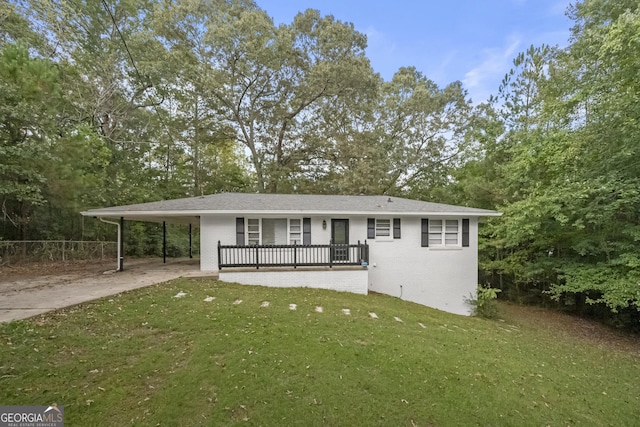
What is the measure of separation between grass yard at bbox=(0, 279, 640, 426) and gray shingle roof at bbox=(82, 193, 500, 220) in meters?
4.01

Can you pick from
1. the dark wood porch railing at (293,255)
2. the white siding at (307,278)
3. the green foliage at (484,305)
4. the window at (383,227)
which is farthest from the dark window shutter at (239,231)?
the green foliage at (484,305)

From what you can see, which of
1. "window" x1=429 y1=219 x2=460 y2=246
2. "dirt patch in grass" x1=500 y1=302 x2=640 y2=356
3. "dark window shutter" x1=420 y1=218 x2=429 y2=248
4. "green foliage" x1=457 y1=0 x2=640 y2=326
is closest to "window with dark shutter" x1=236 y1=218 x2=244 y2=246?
"dark window shutter" x1=420 y1=218 x2=429 y2=248

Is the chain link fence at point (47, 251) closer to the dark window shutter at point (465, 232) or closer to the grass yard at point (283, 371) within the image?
the grass yard at point (283, 371)

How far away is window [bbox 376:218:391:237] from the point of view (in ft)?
37.0

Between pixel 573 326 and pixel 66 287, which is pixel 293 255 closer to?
pixel 66 287

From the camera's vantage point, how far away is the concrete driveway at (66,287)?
6141mm

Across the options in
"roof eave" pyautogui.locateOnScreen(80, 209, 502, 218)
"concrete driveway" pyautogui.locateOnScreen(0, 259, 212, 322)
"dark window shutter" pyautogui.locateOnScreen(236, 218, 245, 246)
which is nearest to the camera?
"concrete driveway" pyautogui.locateOnScreen(0, 259, 212, 322)

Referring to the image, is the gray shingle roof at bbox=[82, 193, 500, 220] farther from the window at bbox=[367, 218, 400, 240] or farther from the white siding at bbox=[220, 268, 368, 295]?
the white siding at bbox=[220, 268, 368, 295]

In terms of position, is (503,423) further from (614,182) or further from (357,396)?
(614,182)

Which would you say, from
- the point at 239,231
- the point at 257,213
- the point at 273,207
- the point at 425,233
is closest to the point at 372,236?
the point at 425,233

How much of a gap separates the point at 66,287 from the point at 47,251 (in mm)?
7193

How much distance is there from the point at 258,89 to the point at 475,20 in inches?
497

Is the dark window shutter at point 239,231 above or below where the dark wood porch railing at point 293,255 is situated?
above

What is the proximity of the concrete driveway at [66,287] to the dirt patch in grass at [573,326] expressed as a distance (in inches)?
487
